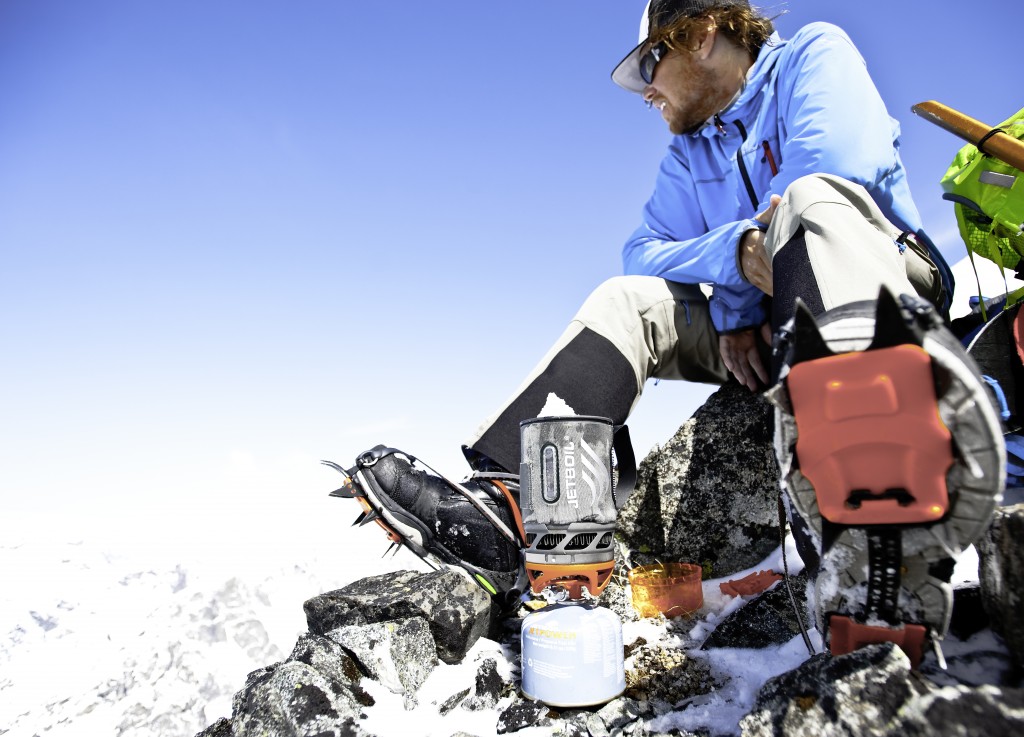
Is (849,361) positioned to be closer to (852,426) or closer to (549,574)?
(852,426)

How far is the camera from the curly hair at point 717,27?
10.2 feet

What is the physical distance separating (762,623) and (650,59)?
296 centimetres

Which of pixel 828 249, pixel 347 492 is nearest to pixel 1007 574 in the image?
pixel 828 249

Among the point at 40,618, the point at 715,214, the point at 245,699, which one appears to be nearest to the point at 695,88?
the point at 715,214

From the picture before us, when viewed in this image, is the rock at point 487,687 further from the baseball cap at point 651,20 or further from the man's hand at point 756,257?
the baseball cap at point 651,20

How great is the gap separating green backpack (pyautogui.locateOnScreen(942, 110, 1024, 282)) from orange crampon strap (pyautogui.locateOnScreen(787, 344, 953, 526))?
1591 millimetres

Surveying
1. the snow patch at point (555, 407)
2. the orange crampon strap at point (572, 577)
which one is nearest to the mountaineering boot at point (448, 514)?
the snow patch at point (555, 407)

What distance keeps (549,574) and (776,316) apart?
4.12 ft

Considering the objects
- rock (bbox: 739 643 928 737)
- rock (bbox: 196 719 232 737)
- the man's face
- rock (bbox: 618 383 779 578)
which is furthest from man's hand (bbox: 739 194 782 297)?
rock (bbox: 196 719 232 737)

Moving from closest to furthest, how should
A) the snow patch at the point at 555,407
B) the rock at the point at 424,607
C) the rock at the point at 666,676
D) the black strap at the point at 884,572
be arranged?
the black strap at the point at 884,572
the rock at the point at 666,676
the rock at the point at 424,607
the snow patch at the point at 555,407

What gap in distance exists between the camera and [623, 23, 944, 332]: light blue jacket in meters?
2.37

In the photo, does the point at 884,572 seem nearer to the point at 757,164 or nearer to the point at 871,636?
the point at 871,636

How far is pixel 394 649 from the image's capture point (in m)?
2.34

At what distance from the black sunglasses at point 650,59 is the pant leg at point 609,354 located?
4.10 feet
